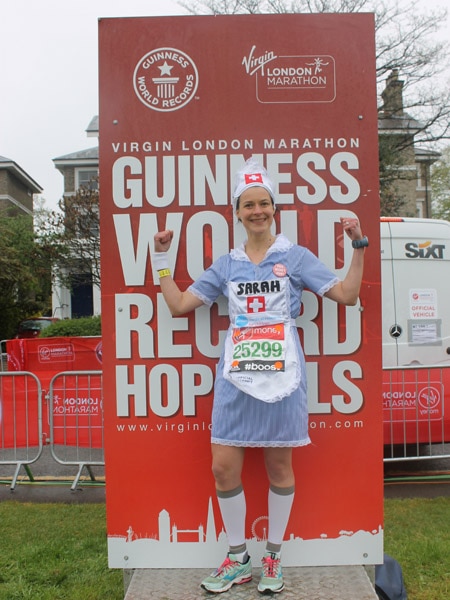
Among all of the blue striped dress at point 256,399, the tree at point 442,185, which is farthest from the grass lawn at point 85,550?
the tree at point 442,185

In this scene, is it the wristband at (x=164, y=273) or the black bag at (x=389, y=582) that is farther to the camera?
the black bag at (x=389, y=582)

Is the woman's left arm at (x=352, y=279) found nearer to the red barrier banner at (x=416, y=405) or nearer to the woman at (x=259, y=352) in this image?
the woman at (x=259, y=352)

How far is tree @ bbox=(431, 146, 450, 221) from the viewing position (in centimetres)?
4244

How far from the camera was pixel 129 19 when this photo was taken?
2.98 m

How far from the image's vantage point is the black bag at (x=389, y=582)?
320 cm

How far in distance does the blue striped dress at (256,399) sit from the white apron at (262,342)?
56 mm

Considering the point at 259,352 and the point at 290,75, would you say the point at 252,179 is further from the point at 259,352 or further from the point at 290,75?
the point at 259,352

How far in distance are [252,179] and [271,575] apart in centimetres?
189

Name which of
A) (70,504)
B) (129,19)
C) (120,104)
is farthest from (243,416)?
(70,504)

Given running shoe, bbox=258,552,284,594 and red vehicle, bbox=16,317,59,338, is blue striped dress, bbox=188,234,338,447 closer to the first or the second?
running shoe, bbox=258,552,284,594

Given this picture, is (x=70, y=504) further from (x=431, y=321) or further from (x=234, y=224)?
(x=431, y=321)

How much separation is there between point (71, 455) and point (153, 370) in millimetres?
4158

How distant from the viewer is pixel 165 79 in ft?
9.78

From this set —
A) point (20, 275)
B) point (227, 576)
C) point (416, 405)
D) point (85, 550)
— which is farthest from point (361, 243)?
point (20, 275)
